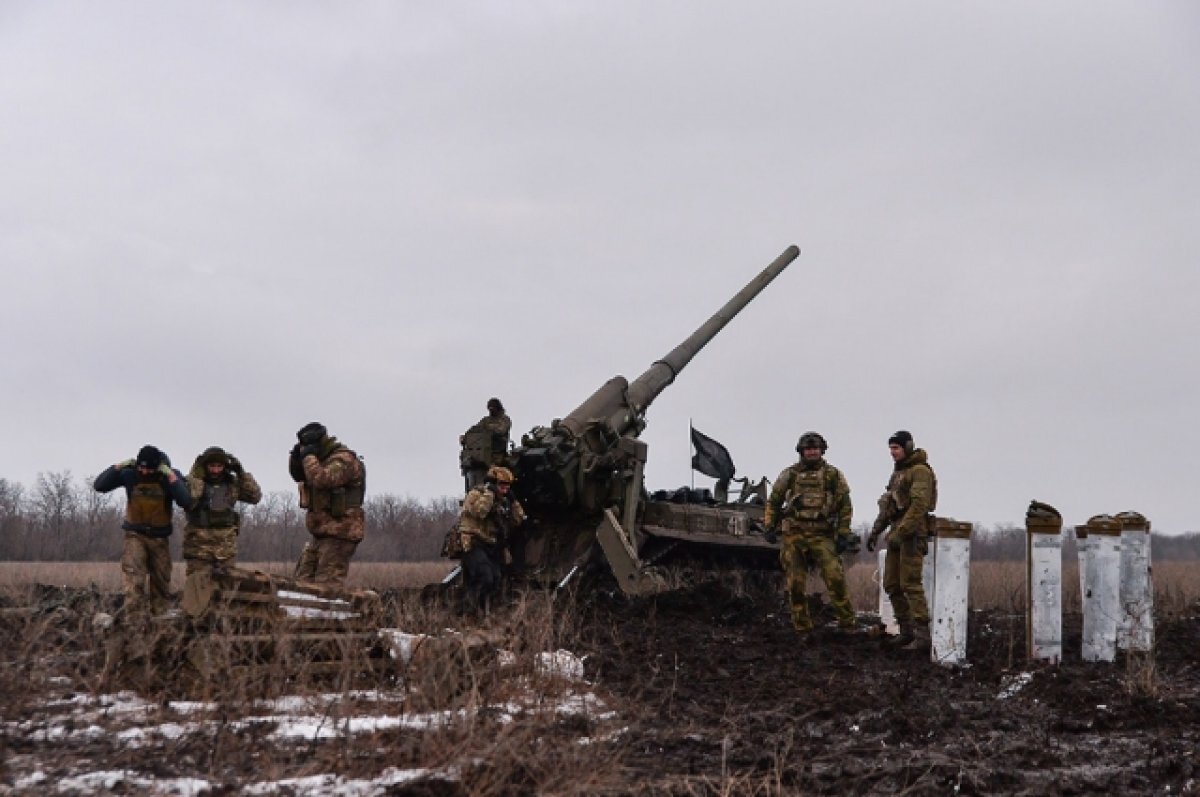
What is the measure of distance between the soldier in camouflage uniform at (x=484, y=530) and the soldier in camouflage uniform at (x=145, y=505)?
299cm

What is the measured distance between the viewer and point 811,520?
37.1 feet

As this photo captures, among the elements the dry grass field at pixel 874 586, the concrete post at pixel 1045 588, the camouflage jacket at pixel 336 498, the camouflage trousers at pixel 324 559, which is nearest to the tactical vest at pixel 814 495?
the concrete post at pixel 1045 588

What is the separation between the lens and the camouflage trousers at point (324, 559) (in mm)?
11031

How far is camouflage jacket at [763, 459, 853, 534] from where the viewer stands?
37.0 feet

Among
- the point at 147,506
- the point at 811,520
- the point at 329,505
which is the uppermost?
the point at 811,520

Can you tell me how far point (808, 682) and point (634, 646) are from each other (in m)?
1.92

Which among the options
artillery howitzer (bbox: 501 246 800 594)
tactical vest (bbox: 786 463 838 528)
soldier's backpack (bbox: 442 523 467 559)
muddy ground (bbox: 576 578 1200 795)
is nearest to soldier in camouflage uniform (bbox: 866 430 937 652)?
muddy ground (bbox: 576 578 1200 795)

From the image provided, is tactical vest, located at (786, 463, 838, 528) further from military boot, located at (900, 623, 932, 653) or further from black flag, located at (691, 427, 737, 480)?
black flag, located at (691, 427, 737, 480)

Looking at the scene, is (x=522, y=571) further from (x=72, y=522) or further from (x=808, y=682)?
(x=72, y=522)

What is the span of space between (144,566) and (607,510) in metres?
5.40

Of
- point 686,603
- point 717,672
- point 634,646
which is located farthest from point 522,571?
point 717,672

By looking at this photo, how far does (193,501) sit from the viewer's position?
1000 cm

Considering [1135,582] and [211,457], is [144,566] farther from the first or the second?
[1135,582]

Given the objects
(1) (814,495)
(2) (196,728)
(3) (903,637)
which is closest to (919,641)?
(3) (903,637)
